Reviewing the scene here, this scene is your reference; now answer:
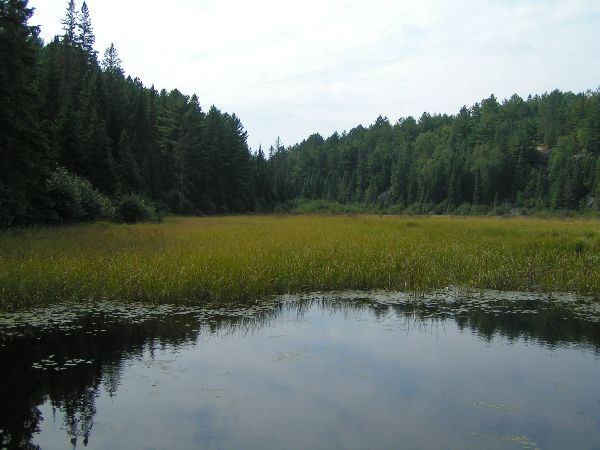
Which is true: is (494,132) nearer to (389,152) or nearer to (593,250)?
(389,152)

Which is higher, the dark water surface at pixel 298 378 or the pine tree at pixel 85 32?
the pine tree at pixel 85 32

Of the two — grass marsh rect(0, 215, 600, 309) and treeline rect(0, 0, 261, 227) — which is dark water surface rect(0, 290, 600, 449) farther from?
treeline rect(0, 0, 261, 227)

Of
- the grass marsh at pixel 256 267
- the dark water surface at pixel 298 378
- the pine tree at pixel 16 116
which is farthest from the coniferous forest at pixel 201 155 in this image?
the dark water surface at pixel 298 378

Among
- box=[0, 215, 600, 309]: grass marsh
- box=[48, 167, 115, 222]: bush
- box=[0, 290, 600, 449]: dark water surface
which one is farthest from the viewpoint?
box=[48, 167, 115, 222]: bush

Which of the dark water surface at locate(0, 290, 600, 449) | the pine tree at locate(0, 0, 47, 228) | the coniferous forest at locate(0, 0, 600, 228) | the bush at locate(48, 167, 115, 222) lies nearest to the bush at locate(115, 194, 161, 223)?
the coniferous forest at locate(0, 0, 600, 228)

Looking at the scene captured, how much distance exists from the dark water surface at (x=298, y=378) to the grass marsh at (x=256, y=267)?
854 millimetres

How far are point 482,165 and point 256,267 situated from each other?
318ft

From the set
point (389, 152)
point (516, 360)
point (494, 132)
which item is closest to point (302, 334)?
point (516, 360)

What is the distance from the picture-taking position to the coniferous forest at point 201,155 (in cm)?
2446

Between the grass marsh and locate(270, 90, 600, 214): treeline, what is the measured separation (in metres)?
72.8

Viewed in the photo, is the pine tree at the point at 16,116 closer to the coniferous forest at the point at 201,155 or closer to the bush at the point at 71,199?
the coniferous forest at the point at 201,155

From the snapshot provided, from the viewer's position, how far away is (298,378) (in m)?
8.07

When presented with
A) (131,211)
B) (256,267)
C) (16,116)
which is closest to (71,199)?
(16,116)

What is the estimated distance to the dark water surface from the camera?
20.5ft
